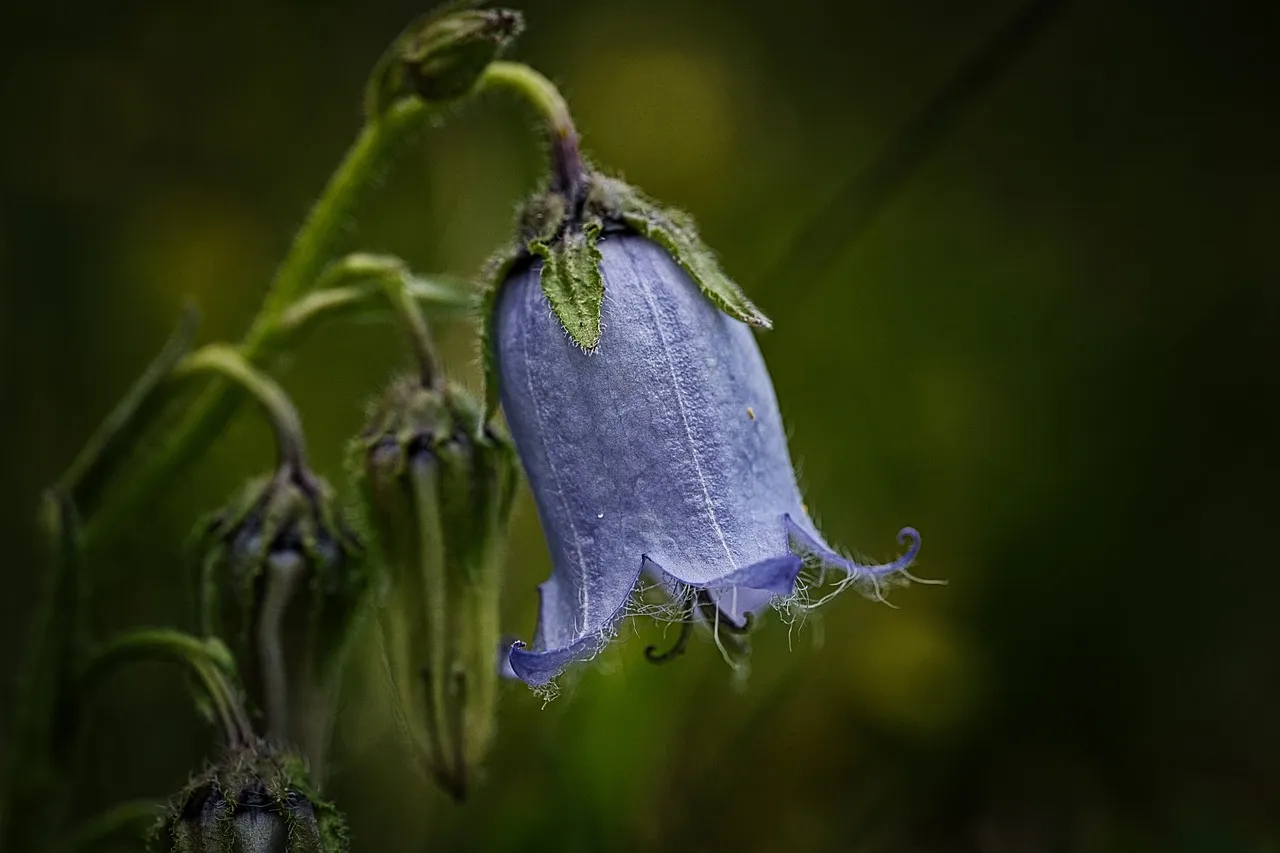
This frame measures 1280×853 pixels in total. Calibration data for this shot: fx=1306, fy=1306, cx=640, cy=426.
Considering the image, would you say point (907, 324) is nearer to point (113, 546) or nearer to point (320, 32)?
point (320, 32)

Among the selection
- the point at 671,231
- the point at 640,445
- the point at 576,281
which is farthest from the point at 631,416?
the point at 671,231

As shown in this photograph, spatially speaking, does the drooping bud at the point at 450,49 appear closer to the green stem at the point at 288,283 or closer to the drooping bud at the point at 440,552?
the green stem at the point at 288,283

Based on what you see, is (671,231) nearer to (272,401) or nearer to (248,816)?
(272,401)

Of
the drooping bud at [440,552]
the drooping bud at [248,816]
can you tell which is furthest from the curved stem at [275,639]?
the drooping bud at [248,816]

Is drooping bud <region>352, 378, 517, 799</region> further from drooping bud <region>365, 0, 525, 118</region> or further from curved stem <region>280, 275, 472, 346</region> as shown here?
drooping bud <region>365, 0, 525, 118</region>

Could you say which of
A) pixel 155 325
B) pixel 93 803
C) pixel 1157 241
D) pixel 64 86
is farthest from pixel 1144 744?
pixel 64 86

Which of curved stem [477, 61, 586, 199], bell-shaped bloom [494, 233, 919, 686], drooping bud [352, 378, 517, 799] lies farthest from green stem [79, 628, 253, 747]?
curved stem [477, 61, 586, 199]
